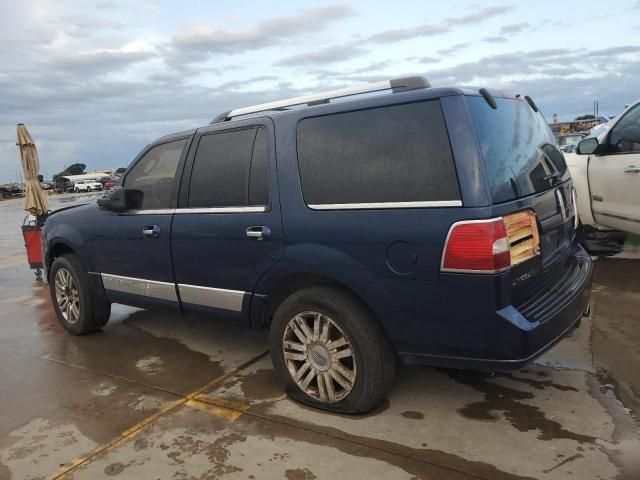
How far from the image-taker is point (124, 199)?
14.8 ft

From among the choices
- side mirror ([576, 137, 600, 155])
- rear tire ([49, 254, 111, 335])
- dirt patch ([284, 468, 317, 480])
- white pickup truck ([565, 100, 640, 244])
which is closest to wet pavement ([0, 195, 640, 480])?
dirt patch ([284, 468, 317, 480])

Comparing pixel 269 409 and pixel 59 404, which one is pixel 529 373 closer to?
pixel 269 409

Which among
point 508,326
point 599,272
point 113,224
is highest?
point 113,224

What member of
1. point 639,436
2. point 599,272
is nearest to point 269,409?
point 639,436

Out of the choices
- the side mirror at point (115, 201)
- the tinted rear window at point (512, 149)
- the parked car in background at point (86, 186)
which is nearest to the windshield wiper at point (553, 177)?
the tinted rear window at point (512, 149)

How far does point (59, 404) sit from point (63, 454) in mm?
774

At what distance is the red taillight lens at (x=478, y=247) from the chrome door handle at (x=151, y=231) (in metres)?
2.41

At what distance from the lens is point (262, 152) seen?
3.65 m

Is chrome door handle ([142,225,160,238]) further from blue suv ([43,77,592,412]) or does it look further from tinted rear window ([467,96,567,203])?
tinted rear window ([467,96,567,203])

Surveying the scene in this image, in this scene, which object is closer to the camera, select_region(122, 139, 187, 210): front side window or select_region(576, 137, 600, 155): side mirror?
select_region(122, 139, 187, 210): front side window

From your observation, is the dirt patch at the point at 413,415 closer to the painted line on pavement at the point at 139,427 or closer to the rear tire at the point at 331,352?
the rear tire at the point at 331,352

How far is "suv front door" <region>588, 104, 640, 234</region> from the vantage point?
564 cm

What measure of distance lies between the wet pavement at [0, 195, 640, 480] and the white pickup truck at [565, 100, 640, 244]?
54.5 inches

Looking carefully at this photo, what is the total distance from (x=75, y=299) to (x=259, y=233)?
2.76 m
